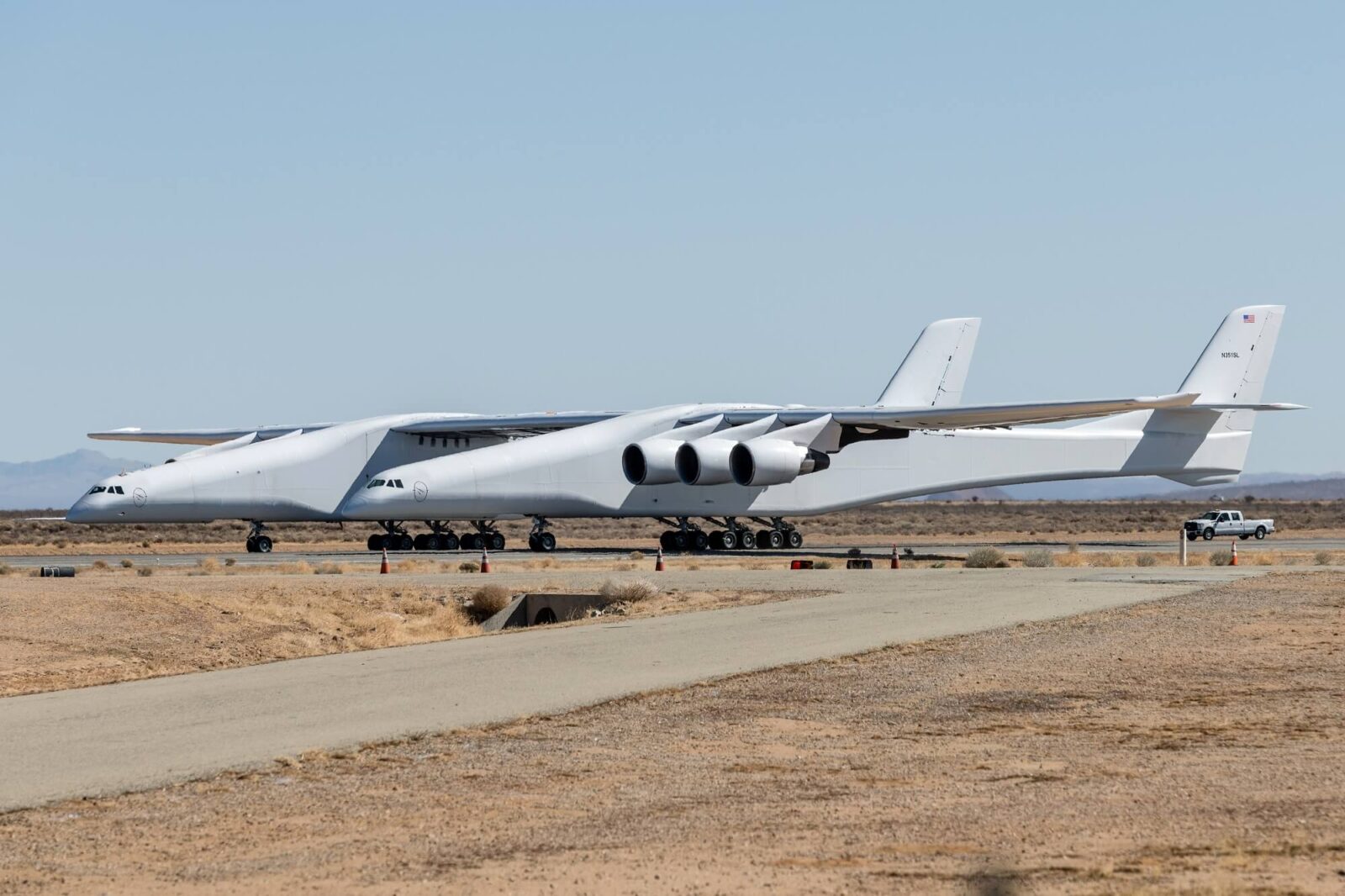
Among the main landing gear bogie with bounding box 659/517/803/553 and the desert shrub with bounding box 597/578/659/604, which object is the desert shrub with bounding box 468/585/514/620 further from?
the main landing gear bogie with bounding box 659/517/803/553

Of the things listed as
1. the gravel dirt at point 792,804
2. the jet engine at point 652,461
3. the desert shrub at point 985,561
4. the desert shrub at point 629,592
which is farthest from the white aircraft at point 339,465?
the gravel dirt at point 792,804

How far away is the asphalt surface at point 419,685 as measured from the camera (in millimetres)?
9555

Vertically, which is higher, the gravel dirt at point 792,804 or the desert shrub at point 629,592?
the desert shrub at point 629,592

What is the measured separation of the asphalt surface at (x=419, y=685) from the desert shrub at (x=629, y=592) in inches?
93.0

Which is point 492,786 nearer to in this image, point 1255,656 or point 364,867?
point 364,867

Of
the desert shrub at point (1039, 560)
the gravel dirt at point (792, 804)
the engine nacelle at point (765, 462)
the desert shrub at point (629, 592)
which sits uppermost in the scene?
the engine nacelle at point (765, 462)

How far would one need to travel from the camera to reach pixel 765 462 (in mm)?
38281

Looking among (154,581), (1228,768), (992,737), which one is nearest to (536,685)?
(992,737)

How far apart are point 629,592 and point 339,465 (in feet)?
68.0

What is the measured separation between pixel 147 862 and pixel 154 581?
21.2m

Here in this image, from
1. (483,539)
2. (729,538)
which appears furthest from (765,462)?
(483,539)

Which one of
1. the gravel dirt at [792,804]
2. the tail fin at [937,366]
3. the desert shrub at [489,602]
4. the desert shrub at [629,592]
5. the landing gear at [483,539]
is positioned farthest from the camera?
the tail fin at [937,366]

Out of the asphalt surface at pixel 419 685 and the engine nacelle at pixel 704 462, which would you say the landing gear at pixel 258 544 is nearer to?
the engine nacelle at pixel 704 462

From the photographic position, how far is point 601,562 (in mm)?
35156
